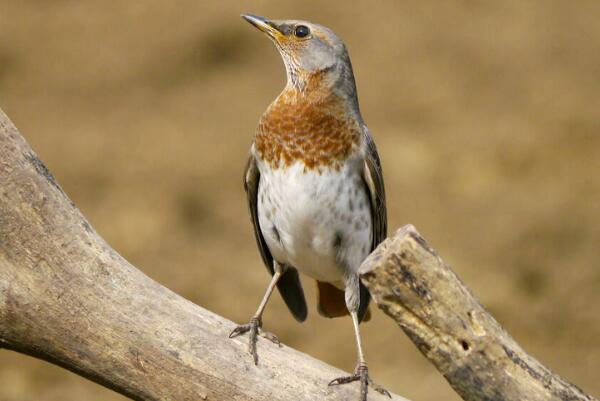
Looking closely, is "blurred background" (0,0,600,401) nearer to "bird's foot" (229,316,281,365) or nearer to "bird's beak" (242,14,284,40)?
"bird's beak" (242,14,284,40)

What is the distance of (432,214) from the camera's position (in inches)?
278

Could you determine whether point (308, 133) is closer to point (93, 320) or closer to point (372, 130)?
point (93, 320)

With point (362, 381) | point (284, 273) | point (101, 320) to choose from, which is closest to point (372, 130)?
point (284, 273)

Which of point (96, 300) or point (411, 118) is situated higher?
point (411, 118)

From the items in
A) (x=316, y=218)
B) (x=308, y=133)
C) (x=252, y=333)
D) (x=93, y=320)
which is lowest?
(x=93, y=320)

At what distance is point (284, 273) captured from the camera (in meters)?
4.46

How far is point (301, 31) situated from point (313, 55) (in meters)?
0.12

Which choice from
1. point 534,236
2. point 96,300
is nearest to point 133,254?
point 534,236

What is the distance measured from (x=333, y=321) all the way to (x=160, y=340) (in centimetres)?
347

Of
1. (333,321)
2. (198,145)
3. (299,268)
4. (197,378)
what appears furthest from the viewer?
(198,145)

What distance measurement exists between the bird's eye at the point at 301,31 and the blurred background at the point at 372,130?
280cm

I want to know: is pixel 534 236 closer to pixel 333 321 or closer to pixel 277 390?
pixel 333 321

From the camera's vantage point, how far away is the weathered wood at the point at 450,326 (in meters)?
2.92

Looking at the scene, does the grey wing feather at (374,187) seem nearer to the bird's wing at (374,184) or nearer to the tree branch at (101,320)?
the bird's wing at (374,184)
